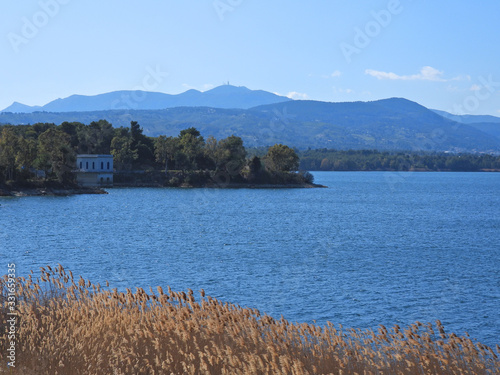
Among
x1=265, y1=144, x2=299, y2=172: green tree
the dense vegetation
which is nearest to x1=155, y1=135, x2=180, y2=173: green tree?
the dense vegetation

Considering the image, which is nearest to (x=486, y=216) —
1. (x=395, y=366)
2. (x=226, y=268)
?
(x=226, y=268)

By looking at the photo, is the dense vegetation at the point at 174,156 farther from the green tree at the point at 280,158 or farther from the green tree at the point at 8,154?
the green tree at the point at 8,154

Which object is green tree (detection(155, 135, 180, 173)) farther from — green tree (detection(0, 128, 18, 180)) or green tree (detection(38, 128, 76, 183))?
green tree (detection(0, 128, 18, 180))

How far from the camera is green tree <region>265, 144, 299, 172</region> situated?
156125mm

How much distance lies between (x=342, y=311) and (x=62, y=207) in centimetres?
6879

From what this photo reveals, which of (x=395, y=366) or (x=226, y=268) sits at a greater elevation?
(x=395, y=366)

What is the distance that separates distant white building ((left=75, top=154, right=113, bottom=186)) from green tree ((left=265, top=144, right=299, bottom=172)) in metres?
41.3

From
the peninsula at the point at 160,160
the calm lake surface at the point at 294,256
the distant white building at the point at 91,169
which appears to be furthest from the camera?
the peninsula at the point at 160,160

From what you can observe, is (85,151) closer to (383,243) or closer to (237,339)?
(383,243)

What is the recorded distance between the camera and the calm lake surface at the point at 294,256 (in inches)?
1137

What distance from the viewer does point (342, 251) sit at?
49.0m

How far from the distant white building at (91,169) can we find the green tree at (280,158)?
41341mm

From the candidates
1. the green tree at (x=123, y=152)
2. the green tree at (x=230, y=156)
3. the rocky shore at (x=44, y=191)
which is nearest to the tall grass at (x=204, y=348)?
the rocky shore at (x=44, y=191)

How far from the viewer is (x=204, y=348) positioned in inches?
484
